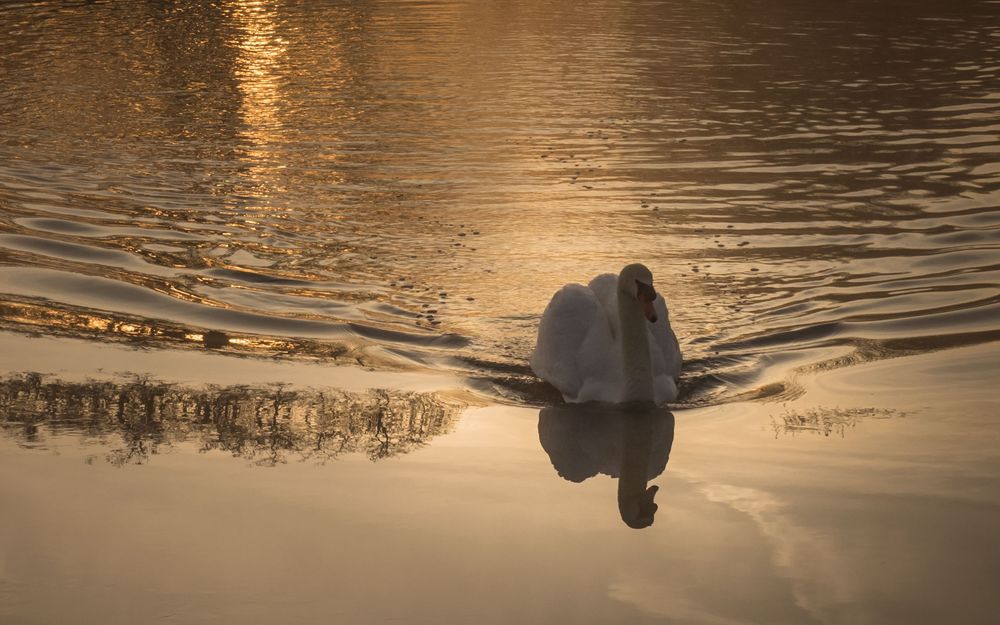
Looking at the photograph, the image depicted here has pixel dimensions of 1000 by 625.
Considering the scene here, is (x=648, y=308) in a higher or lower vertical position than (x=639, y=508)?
higher

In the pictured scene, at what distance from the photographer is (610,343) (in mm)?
9930

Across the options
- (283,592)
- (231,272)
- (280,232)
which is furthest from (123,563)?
(280,232)

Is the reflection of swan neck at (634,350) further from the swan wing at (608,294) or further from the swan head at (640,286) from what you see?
the swan wing at (608,294)

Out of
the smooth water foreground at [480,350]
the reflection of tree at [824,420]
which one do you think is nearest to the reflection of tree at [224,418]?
the smooth water foreground at [480,350]

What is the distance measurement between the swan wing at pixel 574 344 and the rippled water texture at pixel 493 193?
261 millimetres

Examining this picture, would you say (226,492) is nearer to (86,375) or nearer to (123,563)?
(123,563)

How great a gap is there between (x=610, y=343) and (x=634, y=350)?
1.50 ft

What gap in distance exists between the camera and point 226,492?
26.2 ft

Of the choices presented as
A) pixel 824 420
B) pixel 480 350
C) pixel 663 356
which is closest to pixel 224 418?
pixel 480 350

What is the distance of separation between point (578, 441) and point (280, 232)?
5.66 metres

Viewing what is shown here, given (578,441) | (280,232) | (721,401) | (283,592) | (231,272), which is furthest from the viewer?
(280,232)

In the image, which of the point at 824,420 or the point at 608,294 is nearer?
the point at 824,420

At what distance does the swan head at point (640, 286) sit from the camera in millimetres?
9320

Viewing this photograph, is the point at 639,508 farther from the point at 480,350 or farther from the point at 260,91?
the point at 260,91
